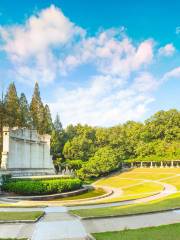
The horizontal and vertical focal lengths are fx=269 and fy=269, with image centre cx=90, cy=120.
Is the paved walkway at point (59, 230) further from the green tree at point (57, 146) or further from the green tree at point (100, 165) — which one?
the green tree at point (57, 146)

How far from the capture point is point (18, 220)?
10.8 m

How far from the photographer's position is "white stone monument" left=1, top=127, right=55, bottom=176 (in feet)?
99.6

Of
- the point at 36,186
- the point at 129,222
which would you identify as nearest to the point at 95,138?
the point at 36,186

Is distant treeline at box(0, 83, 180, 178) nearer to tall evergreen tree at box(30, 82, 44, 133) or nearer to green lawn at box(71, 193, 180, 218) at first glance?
tall evergreen tree at box(30, 82, 44, 133)

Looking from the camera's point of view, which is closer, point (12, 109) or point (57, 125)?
point (12, 109)

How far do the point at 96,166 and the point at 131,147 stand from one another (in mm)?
20185

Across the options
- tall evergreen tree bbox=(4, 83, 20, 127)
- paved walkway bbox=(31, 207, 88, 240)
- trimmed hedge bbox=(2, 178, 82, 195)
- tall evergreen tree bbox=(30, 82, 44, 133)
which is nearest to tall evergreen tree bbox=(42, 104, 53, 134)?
tall evergreen tree bbox=(30, 82, 44, 133)

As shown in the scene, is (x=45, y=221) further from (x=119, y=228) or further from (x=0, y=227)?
(x=119, y=228)

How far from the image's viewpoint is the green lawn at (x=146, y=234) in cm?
813

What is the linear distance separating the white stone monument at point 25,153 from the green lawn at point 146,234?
Result: 21565 mm

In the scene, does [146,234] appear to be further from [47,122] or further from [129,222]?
[47,122]

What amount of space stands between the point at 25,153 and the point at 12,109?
17.4 m

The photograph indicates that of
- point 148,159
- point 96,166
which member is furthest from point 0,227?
point 148,159

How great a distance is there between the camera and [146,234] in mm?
8586
